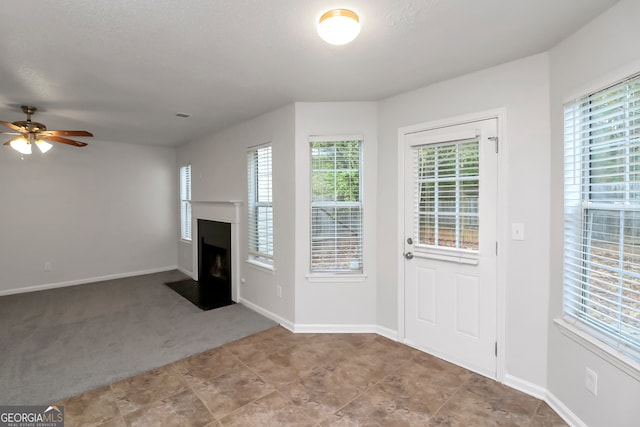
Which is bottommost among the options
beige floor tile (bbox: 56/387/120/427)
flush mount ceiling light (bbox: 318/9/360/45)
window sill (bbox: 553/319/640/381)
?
beige floor tile (bbox: 56/387/120/427)

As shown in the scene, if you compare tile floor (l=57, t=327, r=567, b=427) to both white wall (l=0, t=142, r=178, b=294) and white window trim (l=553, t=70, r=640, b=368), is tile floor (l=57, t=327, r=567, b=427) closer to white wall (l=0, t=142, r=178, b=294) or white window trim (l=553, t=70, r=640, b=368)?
white window trim (l=553, t=70, r=640, b=368)

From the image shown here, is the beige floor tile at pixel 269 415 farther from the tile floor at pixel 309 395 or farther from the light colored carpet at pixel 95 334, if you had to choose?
the light colored carpet at pixel 95 334

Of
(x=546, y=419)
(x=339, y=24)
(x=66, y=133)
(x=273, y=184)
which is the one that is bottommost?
(x=546, y=419)

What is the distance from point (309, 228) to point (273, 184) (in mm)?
707

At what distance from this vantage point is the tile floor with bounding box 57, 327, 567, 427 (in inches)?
75.7

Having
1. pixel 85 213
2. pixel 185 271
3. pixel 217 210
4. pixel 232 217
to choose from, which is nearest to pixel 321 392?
pixel 232 217

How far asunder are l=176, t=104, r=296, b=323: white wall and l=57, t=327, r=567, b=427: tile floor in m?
0.87

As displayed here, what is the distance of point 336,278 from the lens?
318 cm

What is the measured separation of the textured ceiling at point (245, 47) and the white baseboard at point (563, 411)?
236cm

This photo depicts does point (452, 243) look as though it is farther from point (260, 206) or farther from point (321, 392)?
point (260, 206)

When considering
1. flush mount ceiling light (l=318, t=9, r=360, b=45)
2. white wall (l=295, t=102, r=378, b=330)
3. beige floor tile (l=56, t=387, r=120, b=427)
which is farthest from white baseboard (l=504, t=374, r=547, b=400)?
beige floor tile (l=56, t=387, r=120, b=427)

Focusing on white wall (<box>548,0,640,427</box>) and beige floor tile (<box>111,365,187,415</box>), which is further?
beige floor tile (<box>111,365,187,415</box>)

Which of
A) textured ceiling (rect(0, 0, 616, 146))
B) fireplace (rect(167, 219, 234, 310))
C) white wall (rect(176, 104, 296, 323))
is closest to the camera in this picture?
textured ceiling (rect(0, 0, 616, 146))

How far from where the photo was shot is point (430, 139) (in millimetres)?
2646
